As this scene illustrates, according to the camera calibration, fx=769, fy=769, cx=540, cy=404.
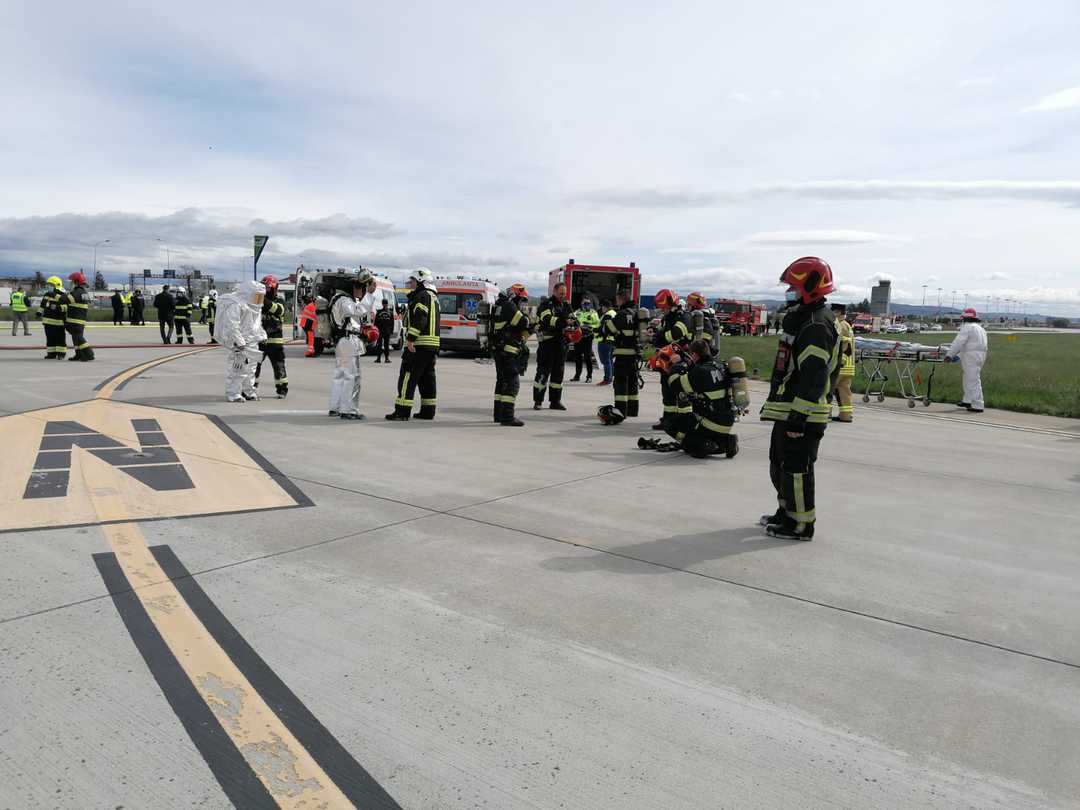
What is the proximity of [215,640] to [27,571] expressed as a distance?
154 cm

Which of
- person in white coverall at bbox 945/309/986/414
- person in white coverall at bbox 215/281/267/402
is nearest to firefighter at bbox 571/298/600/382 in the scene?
person in white coverall at bbox 215/281/267/402

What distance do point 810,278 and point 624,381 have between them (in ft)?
18.8

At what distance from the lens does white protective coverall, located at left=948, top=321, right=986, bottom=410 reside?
14.0m

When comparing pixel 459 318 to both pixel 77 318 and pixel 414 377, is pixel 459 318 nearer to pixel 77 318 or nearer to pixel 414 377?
pixel 77 318

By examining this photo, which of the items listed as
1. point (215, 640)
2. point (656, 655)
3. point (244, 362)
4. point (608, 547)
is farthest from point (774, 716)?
point (244, 362)

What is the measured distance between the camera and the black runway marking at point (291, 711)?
8.26 feet

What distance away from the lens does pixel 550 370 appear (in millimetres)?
12344

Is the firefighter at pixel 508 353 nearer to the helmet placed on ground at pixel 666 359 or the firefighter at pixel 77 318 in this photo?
the helmet placed on ground at pixel 666 359

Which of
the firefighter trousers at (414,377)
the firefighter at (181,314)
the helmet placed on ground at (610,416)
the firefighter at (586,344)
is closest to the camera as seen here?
the firefighter trousers at (414,377)

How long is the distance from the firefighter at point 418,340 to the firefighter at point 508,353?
86cm

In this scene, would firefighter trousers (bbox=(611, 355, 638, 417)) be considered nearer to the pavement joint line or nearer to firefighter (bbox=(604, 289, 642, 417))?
firefighter (bbox=(604, 289, 642, 417))

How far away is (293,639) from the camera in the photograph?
353 cm

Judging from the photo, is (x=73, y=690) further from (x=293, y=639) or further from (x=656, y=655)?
(x=656, y=655)

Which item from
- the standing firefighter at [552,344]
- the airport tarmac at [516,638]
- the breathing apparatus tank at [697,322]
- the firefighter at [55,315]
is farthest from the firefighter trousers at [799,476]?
the firefighter at [55,315]
